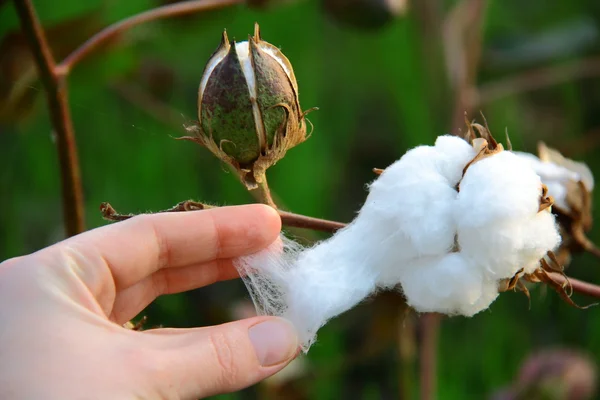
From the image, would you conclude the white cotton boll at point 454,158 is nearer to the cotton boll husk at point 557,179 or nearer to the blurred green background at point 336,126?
the cotton boll husk at point 557,179

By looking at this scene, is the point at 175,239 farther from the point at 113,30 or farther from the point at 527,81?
the point at 527,81

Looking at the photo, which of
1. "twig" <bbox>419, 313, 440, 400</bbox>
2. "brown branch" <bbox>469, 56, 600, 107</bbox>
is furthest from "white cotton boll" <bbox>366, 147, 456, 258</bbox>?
"brown branch" <bbox>469, 56, 600, 107</bbox>

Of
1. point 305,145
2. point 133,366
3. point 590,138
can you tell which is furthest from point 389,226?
point 305,145

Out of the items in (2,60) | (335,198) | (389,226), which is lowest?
(335,198)

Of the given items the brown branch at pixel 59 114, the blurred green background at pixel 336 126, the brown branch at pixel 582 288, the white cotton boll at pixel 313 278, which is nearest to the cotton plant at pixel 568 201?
the brown branch at pixel 582 288

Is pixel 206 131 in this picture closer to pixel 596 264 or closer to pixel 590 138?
pixel 590 138

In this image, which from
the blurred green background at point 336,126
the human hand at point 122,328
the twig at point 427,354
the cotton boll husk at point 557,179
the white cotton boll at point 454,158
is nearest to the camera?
the human hand at point 122,328

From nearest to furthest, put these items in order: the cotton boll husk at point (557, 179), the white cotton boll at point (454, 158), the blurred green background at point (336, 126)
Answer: the white cotton boll at point (454, 158) → the cotton boll husk at point (557, 179) → the blurred green background at point (336, 126)

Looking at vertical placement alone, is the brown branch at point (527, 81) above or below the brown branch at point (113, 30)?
below
